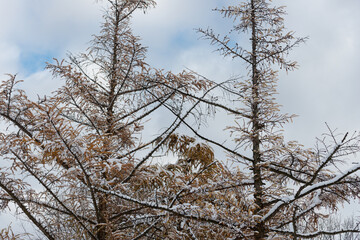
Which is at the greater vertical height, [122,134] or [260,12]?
[260,12]

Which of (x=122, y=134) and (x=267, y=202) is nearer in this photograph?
(x=267, y=202)

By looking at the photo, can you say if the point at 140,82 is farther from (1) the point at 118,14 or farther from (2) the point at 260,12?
(2) the point at 260,12

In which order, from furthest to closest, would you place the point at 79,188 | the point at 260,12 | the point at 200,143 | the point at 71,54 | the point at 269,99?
the point at 200,143
the point at 260,12
the point at 71,54
the point at 269,99
the point at 79,188

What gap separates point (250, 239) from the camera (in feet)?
21.4

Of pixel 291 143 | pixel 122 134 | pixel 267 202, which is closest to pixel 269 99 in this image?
pixel 291 143

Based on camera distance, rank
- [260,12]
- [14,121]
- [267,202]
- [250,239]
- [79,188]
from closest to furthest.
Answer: [79,188] < [14,121] < [250,239] < [267,202] < [260,12]

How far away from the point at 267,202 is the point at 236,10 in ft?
16.9

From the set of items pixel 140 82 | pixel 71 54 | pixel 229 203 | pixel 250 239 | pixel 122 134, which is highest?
pixel 71 54

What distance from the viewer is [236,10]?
9.23 metres

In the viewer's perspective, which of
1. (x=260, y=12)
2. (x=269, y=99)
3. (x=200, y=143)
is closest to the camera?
(x=269, y=99)

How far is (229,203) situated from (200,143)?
146 inches

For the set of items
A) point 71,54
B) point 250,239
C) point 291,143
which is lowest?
point 250,239

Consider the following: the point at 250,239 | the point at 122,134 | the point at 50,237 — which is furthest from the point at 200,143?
the point at 50,237

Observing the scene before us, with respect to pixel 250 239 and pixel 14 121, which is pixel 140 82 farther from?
pixel 250 239
